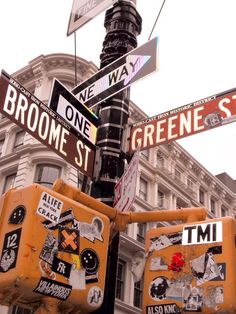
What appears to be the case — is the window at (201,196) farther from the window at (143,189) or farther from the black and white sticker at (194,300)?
the black and white sticker at (194,300)

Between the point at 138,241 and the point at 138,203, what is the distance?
2.82 meters

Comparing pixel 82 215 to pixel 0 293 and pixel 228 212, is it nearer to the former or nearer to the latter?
pixel 0 293

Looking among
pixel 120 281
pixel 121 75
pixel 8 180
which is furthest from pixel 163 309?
pixel 8 180

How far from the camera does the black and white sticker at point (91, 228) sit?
272 cm

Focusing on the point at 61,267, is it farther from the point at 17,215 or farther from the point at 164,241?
the point at 164,241

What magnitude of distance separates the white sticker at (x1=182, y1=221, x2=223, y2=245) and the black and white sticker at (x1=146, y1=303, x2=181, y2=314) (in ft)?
1.32

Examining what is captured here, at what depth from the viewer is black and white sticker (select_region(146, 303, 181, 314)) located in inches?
108

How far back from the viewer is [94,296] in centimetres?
260

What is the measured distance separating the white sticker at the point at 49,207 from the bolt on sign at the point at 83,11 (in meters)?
2.94

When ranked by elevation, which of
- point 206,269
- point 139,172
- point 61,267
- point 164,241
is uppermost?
point 139,172

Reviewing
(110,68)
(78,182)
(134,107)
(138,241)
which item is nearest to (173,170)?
(134,107)

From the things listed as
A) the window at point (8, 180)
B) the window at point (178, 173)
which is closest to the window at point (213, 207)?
the window at point (178, 173)

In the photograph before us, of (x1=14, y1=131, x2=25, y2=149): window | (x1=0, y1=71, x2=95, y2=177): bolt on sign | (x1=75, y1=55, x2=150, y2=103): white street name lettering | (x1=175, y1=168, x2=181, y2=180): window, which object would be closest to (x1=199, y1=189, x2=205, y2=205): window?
(x1=175, y1=168, x2=181, y2=180): window

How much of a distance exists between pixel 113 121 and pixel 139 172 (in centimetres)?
2915
